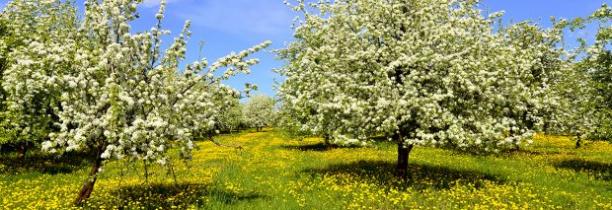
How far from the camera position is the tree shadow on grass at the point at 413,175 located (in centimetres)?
2078

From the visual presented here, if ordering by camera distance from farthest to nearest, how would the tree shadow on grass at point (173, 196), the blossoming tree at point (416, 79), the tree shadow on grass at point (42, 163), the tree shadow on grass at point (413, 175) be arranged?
1. the tree shadow on grass at point (42, 163)
2. the tree shadow on grass at point (413, 175)
3. the blossoming tree at point (416, 79)
4. the tree shadow on grass at point (173, 196)

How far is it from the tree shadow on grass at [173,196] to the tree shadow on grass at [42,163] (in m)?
8.87

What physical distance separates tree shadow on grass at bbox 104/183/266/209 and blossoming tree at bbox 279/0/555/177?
4.53 m

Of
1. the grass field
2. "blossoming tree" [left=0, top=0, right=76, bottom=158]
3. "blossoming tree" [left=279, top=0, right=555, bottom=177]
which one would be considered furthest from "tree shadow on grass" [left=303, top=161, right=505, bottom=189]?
"blossoming tree" [left=0, top=0, right=76, bottom=158]

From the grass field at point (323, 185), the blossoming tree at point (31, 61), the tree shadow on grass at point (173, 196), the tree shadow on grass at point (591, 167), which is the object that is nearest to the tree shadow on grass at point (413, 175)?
the grass field at point (323, 185)

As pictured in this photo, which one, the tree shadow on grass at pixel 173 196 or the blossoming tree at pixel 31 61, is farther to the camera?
the tree shadow on grass at pixel 173 196

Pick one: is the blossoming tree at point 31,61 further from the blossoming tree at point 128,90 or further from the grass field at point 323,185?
the grass field at point 323,185

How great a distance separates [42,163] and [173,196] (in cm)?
1458

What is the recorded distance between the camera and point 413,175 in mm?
23109

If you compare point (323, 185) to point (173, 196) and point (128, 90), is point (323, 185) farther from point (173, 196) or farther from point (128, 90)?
point (128, 90)

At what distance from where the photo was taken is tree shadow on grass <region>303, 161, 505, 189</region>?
2078 centimetres

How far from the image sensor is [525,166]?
28.5 meters

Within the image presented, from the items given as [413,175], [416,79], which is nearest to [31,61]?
[416,79]

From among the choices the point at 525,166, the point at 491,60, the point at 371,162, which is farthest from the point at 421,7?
the point at 525,166
